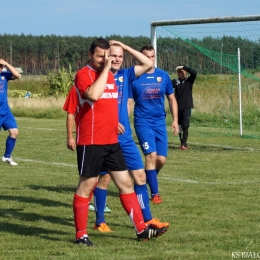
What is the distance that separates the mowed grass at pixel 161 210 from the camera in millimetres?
6750

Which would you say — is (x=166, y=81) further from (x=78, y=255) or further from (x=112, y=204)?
(x=78, y=255)

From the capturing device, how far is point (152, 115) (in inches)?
390

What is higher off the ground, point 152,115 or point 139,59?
point 139,59

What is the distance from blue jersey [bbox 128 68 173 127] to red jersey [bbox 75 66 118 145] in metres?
3.03

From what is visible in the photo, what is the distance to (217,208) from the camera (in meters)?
9.13

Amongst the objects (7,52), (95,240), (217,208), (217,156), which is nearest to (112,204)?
(217,208)

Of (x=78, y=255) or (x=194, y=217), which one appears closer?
(x=78, y=255)

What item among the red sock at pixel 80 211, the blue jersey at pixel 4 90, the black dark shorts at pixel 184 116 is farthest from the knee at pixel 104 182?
the black dark shorts at pixel 184 116

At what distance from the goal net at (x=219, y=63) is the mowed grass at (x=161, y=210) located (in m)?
3.63

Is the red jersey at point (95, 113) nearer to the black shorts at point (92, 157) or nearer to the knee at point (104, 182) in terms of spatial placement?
the black shorts at point (92, 157)

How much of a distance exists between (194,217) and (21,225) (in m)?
2.03

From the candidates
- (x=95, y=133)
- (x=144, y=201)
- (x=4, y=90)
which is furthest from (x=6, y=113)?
(x=95, y=133)

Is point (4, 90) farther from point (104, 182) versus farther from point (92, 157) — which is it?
point (92, 157)

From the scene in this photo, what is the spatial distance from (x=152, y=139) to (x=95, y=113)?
316 cm
